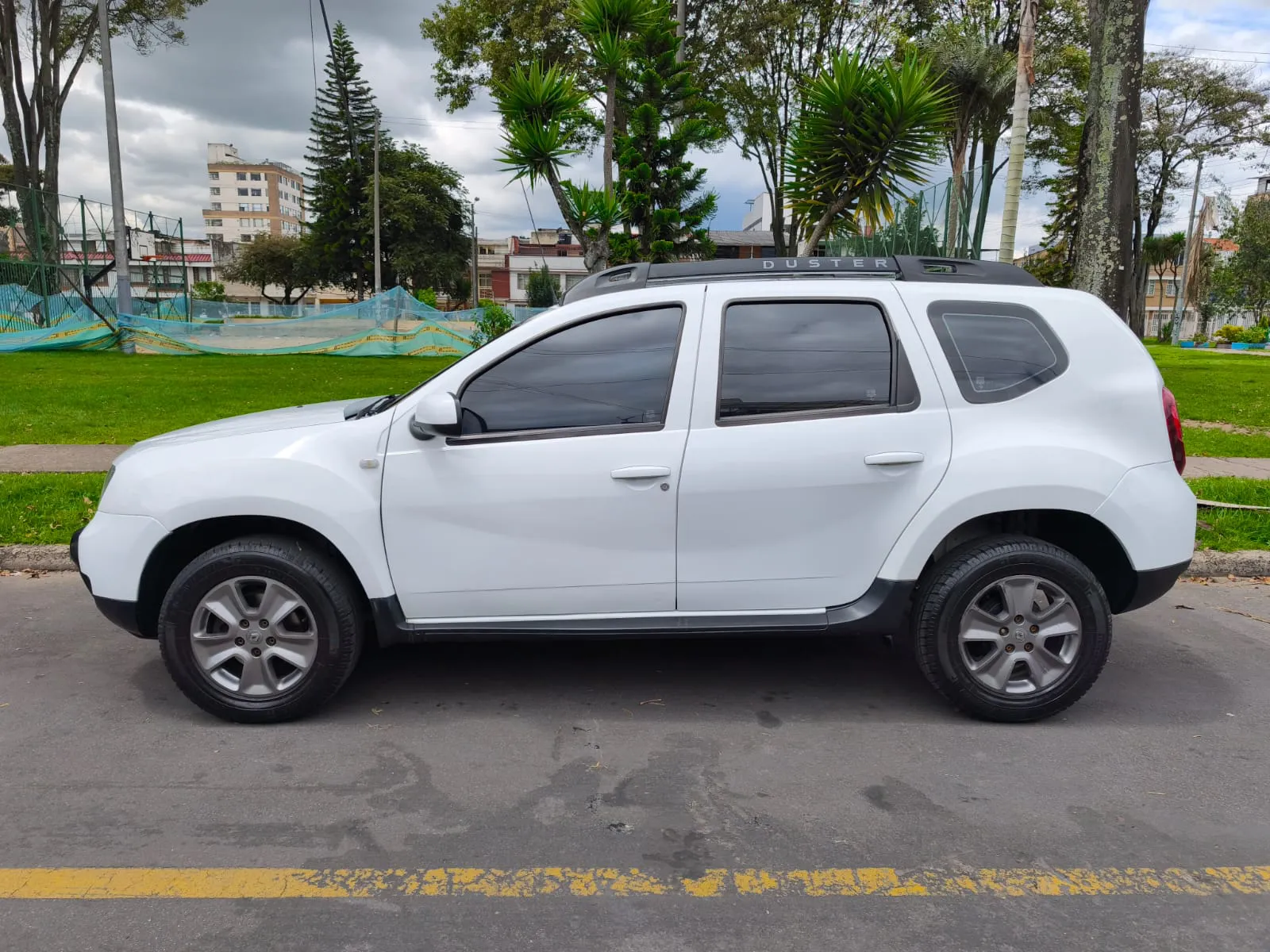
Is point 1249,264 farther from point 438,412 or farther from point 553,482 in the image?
point 438,412

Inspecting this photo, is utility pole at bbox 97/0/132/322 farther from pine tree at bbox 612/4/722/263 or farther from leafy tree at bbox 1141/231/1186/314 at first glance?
leafy tree at bbox 1141/231/1186/314

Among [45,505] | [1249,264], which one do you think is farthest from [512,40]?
[1249,264]

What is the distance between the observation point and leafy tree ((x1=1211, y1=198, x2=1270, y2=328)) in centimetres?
5416

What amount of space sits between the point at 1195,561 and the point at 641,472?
181 inches

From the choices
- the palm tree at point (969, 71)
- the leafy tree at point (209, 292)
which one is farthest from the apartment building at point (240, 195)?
the palm tree at point (969, 71)

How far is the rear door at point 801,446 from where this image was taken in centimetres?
365

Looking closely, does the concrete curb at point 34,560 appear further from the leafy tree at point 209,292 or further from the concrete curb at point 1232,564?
the leafy tree at point 209,292

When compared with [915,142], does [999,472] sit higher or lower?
lower

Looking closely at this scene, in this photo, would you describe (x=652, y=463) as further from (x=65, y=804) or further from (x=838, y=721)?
(x=65, y=804)

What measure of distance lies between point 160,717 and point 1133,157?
29.4 feet

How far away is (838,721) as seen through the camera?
3.88 metres

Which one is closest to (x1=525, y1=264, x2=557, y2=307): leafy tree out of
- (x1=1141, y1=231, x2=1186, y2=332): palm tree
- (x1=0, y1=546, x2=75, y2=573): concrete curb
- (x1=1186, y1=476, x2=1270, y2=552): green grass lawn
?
(x1=1141, y1=231, x2=1186, y2=332): palm tree

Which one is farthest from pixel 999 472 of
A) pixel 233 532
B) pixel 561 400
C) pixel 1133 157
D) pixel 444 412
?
pixel 1133 157

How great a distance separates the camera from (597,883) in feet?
8.97
